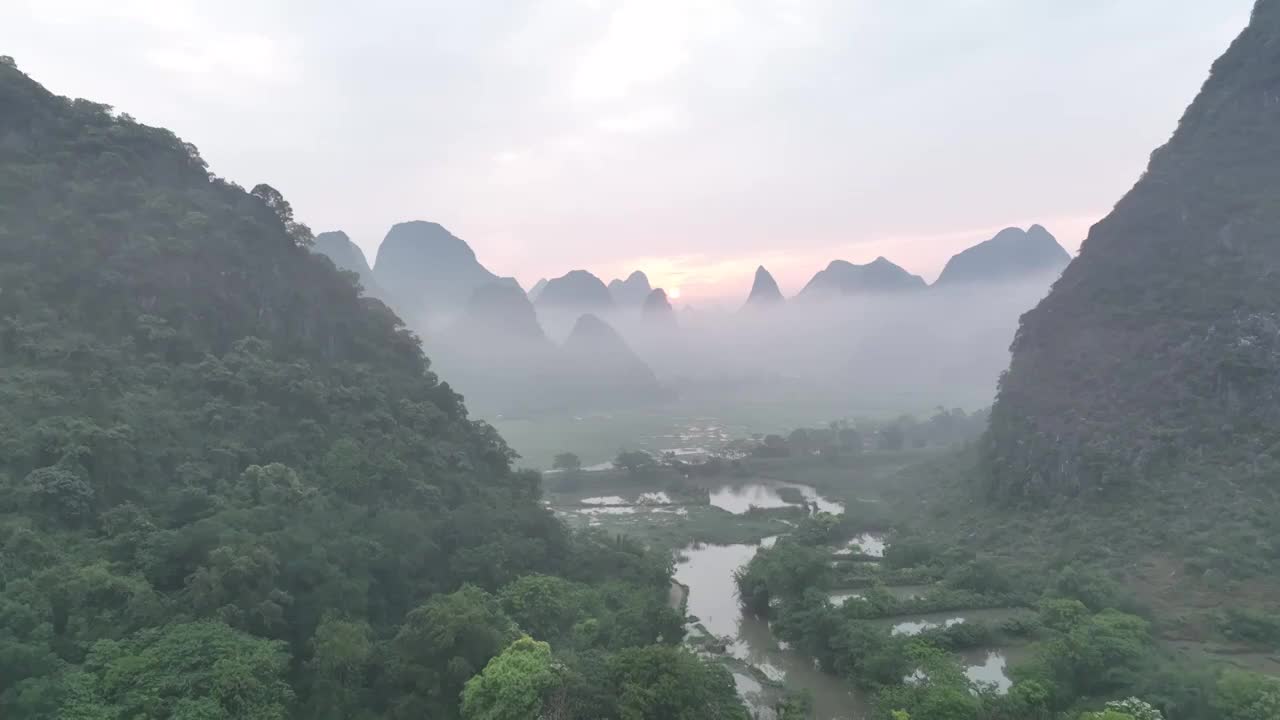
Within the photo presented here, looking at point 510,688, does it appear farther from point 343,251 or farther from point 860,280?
point 860,280

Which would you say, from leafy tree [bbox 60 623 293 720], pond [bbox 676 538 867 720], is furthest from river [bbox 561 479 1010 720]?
leafy tree [bbox 60 623 293 720]

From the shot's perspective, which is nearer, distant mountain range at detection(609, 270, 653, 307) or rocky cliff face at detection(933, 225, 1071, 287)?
rocky cliff face at detection(933, 225, 1071, 287)

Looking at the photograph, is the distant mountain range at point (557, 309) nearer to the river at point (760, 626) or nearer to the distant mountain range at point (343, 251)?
the distant mountain range at point (343, 251)

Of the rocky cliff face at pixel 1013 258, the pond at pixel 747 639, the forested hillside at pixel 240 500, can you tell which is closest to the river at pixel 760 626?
the pond at pixel 747 639

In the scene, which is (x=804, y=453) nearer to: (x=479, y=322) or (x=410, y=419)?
(x=410, y=419)

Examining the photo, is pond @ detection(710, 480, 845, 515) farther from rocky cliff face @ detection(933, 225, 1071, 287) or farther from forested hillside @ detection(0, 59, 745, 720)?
rocky cliff face @ detection(933, 225, 1071, 287)

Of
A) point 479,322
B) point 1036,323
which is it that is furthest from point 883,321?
point 1036,323
